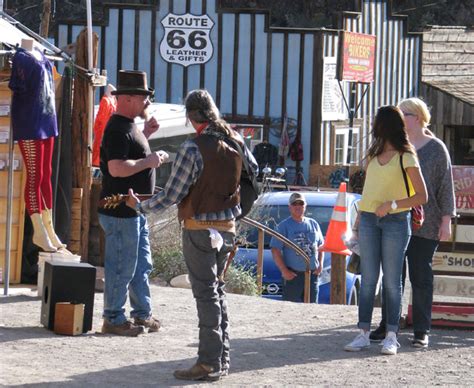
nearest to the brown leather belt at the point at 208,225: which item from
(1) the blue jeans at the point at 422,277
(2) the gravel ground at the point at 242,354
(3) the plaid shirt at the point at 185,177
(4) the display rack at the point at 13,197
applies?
(3) the plaid shirt at the point at 185,177

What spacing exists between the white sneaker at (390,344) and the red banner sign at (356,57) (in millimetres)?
20679

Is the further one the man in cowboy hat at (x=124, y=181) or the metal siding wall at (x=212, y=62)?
the metal siding wall at (x=212, y=62)

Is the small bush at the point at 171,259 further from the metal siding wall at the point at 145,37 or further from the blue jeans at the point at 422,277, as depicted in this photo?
the metal siding wall at the point at 145,37

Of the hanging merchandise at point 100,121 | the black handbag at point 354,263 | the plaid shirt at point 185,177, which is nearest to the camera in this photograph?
the plaid shirt at point 185,177

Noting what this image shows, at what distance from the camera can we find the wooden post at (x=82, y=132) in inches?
460

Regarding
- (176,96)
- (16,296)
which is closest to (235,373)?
(16,296)

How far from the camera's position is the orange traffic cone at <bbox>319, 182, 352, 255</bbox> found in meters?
12.9

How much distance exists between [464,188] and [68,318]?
3507 mm

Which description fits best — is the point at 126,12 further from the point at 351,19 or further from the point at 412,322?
the point at 412,322

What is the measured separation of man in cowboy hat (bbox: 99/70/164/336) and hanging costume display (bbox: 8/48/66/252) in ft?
4.99

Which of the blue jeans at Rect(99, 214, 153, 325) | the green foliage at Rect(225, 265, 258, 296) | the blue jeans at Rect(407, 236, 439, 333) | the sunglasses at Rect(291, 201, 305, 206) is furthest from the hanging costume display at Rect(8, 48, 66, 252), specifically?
the blue jeans at Rect(407, 236, 439, 333)

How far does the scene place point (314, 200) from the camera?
15.2 meters

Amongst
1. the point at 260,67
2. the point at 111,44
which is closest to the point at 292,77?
the point at 260,67

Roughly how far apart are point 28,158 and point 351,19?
73.4ft
